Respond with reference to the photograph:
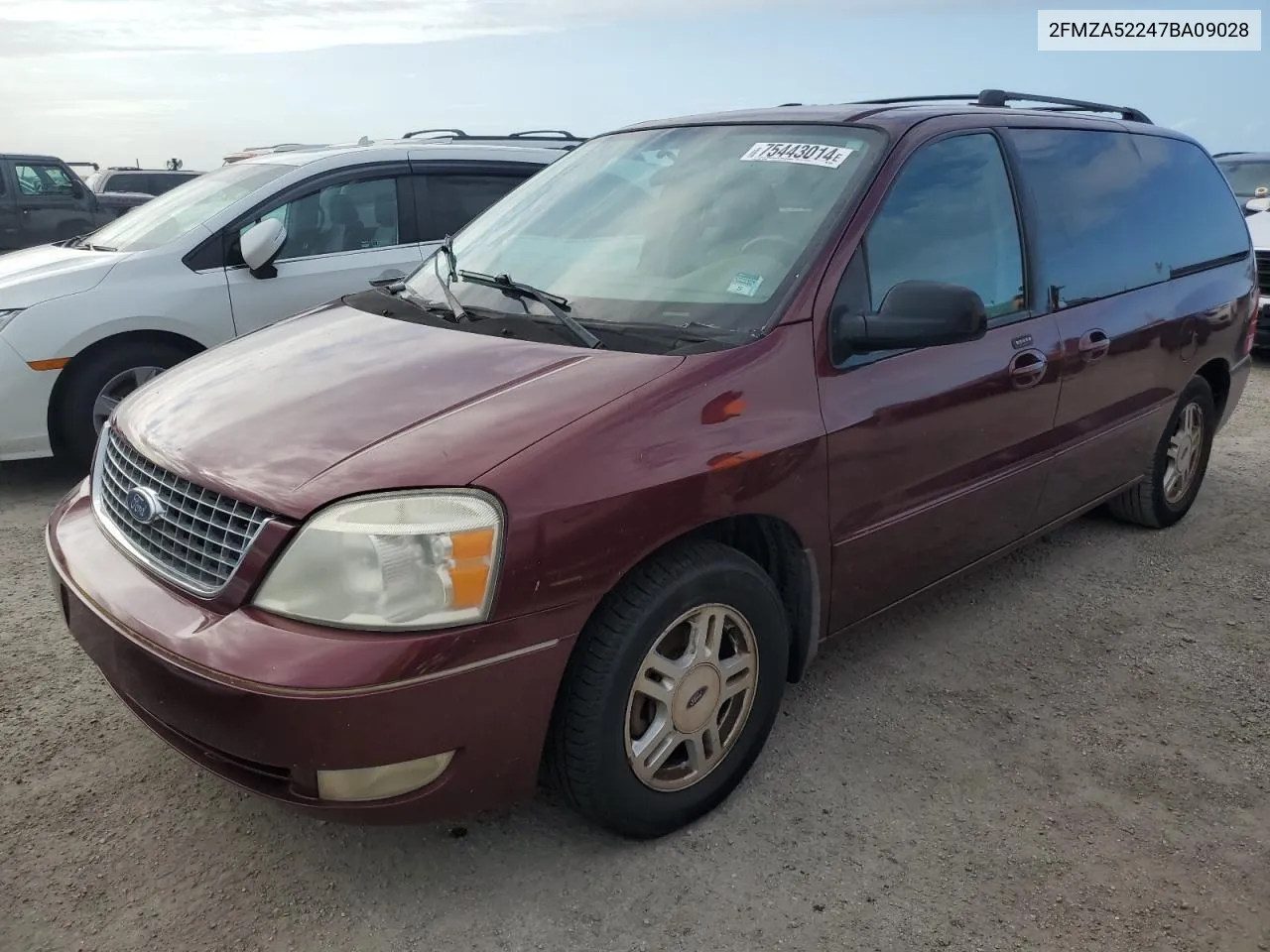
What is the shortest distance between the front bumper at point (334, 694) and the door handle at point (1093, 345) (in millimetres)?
2244

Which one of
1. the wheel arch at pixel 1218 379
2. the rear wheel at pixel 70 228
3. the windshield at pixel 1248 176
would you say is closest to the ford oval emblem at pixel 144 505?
the wheel arch at pixel 1218 379

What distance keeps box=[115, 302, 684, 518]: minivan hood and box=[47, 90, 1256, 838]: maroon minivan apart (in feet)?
0.04

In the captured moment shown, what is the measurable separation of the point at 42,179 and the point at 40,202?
1.10ft

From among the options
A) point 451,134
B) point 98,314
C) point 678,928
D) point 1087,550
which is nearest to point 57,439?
point 98,314

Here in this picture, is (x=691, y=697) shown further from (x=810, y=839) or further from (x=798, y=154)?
(x=798, y=154)

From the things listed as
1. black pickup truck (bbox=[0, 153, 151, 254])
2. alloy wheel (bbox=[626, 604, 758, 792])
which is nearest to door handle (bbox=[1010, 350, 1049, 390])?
alloy wheel (bbox=[626, 604, 758, 792])

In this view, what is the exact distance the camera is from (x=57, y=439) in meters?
4.89

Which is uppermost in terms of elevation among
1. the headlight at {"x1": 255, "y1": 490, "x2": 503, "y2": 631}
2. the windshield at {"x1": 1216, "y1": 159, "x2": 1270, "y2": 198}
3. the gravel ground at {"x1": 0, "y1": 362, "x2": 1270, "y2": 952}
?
the windshield at {"x1": 1216, "y1": 159, "x2": 1270, "y2": 198}

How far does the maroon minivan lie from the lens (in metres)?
2.04

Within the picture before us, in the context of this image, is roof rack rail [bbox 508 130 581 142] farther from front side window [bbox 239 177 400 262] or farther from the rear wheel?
the rear wheel

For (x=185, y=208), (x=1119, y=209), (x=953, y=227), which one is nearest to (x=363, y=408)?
(x=953, y=227)

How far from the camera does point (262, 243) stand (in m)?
5.00

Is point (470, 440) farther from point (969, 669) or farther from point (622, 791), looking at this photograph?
point (969, 669)

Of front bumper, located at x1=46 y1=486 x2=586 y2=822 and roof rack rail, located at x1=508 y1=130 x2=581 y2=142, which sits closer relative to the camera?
front bumper, located at x1=46 y1=486 x2=586 y2=822
